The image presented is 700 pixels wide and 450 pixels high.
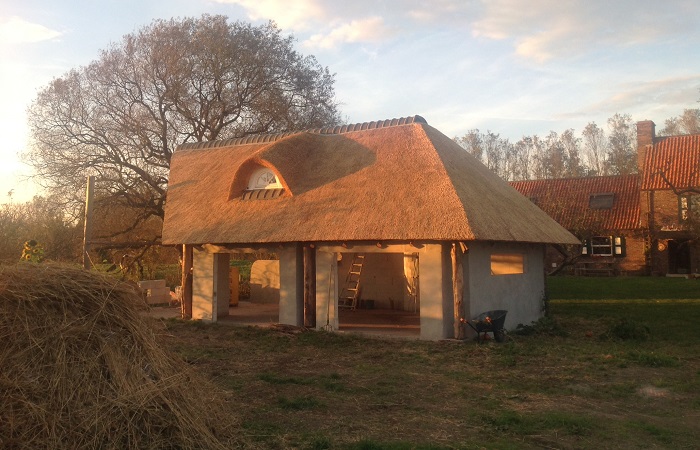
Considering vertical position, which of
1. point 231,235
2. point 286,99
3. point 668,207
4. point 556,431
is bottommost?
point 556,431

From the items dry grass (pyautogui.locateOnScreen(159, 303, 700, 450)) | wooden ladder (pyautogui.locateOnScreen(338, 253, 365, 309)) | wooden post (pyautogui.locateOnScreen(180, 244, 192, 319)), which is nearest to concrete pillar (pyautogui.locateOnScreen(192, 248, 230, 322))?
wooden post (pyautogui.locateOnScreen(180, 244, 192, 319))

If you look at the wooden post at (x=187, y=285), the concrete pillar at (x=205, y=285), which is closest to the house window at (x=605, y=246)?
the concrete pillar at (x=205, y=285)

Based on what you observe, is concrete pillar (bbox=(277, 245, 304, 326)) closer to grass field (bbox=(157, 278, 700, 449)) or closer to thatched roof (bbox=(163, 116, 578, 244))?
thatched roof (bbox=(163, 116, 578, 244))

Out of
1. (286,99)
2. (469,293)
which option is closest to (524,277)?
(469,293)

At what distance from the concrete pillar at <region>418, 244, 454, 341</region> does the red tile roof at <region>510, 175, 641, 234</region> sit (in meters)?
18.1

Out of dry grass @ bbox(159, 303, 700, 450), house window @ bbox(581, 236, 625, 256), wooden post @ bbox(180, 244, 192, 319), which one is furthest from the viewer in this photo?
house window @ bbox(581, 236, 625, 256)

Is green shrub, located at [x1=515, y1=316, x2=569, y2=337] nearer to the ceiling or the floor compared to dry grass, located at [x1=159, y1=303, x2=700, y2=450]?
nearer to the ceiling

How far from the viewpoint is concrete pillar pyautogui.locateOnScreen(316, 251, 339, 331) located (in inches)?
540

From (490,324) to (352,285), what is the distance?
29.0 feet

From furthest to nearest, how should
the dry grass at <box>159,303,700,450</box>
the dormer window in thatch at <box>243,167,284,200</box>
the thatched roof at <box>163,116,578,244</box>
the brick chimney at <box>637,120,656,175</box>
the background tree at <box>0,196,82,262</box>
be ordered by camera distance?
1. the brick chimney at <box>637,120,656,175</box>
2. the background tree at <box>0,196,82,262</box>
3. the dormer window in thatch at <box>243,167,284,200</box>
4. the thatched roof at <box>163,116,578,244</box>
5. the dry grass at <box>159,303,700,450</box>

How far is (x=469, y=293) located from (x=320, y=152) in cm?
614

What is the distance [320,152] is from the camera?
16.3 m

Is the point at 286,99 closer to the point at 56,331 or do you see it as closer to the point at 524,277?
the point at 524,277

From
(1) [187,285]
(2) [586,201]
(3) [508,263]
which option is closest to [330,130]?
(1) [187,285]
